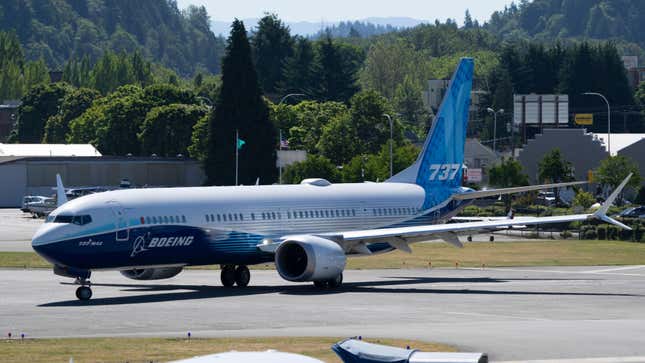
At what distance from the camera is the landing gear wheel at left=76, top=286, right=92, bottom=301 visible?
155ft

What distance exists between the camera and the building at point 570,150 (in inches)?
5404

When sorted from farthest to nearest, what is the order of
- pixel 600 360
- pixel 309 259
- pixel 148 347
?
1. pixel 309 259
2. pixel 148 347
3. pixel 600 360

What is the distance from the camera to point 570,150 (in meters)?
139

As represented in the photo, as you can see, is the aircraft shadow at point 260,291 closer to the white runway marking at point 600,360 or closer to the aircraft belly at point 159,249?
the aircraft belly at point 159,249

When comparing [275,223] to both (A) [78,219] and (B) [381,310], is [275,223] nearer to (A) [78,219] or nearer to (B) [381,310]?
(A) [78,219]

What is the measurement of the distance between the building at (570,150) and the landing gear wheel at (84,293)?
95.7 m

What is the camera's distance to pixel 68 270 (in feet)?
155

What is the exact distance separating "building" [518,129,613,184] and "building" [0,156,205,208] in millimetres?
36521

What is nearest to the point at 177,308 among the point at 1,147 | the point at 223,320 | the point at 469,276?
the point at 223,320

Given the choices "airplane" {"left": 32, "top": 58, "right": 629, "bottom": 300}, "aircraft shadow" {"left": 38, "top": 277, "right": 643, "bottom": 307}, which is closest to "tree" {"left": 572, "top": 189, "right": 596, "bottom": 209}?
"airplane" {"left": 32, "top": 58, "right": 629, "bottom": 300}

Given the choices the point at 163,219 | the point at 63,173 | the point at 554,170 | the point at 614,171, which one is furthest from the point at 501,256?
the point at 63,173

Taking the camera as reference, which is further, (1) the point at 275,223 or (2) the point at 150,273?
(1) the point at 275,223

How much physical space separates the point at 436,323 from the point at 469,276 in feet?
65.3

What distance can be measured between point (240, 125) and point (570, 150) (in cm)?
3409
